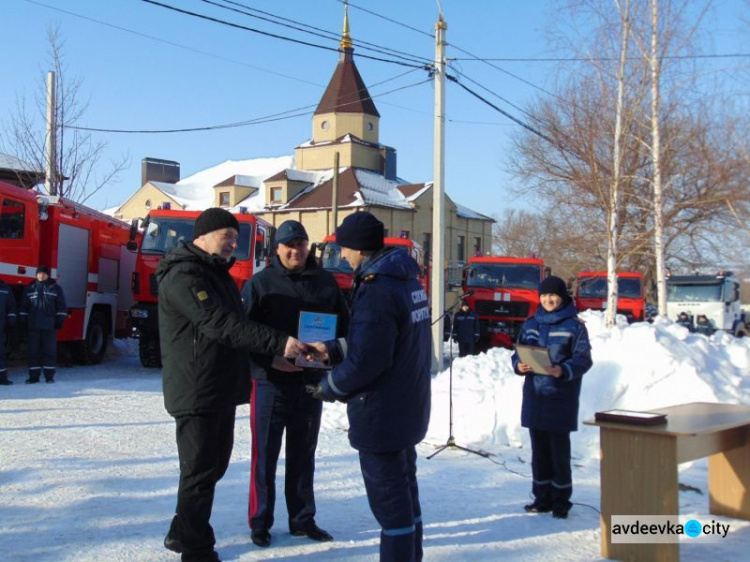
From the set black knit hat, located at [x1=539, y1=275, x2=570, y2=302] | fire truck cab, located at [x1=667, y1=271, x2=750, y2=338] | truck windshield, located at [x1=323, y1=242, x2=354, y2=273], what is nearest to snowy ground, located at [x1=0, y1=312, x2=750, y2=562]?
black knit hat, located at [x1=539, y1=275, x2=570, y2=302]

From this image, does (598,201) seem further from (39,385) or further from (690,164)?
(39,385)

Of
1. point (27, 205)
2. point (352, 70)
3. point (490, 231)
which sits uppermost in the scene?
point (352, 70)

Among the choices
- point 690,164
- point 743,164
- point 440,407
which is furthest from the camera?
point 690,164

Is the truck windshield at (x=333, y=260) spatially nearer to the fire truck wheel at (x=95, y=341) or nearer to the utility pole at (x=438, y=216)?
the utility pole at (x=438, y=216)

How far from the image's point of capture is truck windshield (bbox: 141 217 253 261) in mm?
14125

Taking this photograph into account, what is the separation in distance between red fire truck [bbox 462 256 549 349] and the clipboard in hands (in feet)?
43.3

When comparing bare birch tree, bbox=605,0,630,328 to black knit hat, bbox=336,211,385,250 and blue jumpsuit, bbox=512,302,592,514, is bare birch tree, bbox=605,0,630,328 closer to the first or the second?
blue jumpsuit, bbox=512,302,592,514

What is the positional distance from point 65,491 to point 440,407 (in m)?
4.48

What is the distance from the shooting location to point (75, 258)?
14.4 meters

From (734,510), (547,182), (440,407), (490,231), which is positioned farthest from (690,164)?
(490,231)

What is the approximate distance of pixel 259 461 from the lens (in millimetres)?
4762

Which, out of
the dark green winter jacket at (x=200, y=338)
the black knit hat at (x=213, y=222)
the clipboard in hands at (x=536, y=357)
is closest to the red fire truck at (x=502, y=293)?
the clipboard in hands at (x=536, y=357)

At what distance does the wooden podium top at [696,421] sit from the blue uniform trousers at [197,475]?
239 cm

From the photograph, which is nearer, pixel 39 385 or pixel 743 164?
pixel 39 385
